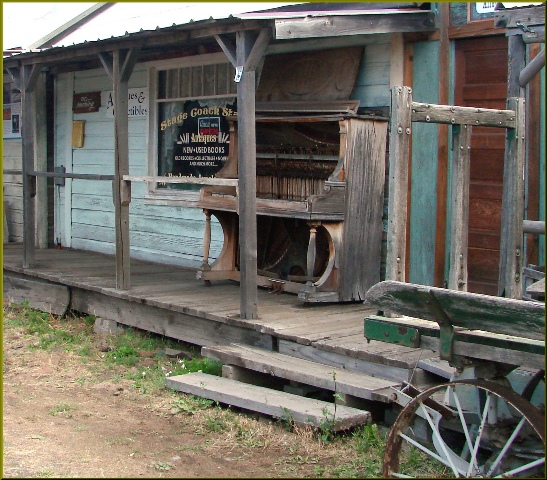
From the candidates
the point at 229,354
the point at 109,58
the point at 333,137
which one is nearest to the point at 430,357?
the point at 229,354

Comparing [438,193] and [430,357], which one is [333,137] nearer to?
[438,193]

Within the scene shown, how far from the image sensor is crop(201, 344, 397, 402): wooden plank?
5.31m

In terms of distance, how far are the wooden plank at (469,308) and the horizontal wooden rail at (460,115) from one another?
3.76 feet

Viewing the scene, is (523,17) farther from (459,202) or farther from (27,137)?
(27,137)

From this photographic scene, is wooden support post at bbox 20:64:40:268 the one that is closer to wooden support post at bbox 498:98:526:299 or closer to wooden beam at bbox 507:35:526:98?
wooden beam at bbox 507:35:526:98

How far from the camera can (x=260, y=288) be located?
27.8 feet

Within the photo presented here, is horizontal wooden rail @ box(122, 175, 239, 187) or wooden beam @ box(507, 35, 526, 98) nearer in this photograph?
wooden beam @ box(507, 35, 526, 98)

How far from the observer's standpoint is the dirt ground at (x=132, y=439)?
4799 mm

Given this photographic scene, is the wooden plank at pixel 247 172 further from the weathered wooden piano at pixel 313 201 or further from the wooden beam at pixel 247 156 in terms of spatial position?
the weathered wooden piano at pixel 313 201

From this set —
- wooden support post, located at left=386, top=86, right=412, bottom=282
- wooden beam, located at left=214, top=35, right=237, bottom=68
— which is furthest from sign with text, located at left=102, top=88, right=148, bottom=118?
wooden support post, located at left=386, top=86, right=412, bottom=282

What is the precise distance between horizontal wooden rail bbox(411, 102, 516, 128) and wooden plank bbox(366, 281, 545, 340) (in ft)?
3.76

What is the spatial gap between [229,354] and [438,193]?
2.33m

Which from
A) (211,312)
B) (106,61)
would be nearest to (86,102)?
(106,61)

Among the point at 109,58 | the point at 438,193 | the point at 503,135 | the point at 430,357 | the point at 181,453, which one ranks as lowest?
the point at 181,453
